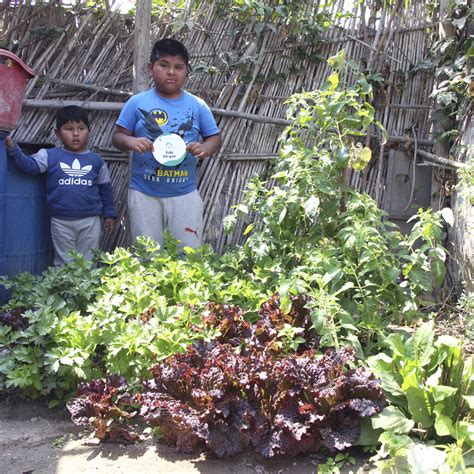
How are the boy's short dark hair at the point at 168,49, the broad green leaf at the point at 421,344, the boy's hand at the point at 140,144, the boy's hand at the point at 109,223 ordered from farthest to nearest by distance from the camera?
the boy's hand at the point at 109,223 < the boy's short dark hair at the point at 168,49 < the boy's hand at the point at 140,144 < the broad green leaf at the point at 421,344

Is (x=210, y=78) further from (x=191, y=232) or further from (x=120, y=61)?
(x=191, y=232)

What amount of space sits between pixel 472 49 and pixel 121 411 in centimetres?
322

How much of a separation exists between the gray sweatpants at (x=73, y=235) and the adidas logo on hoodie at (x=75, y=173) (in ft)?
0.89

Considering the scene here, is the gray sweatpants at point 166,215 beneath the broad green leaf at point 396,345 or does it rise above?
above

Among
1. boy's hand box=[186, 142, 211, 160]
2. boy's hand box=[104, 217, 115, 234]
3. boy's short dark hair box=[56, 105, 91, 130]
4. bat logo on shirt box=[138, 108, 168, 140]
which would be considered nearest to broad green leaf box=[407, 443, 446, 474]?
boy's hand box=[186, 142, 211, 160]

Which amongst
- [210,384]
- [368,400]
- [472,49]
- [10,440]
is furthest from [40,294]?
[472,49]

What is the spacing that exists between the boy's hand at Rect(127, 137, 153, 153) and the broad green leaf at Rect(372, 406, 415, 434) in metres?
2.37

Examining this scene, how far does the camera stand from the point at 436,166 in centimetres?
407

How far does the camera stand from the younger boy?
394cm

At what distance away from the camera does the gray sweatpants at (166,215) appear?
13.1 ft

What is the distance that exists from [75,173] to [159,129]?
690 millimetres

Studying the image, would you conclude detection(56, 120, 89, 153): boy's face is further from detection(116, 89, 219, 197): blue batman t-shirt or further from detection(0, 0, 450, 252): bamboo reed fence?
detection(0, 0, 450, 252): bamboo reed fence

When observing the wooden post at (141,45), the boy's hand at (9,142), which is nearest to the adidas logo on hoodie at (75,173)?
the boy's hand at (9,142)

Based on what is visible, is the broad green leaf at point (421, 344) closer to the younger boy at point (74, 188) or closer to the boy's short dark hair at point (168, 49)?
the younger boy at point (74, 188)
